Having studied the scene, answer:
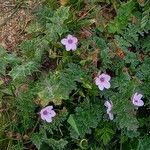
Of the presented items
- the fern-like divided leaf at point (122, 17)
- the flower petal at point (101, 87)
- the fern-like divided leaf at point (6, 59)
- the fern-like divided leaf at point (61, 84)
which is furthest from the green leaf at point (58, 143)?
the fern-like divided leaf at point (122, 17)

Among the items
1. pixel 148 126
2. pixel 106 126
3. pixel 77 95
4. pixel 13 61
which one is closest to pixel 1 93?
pixel 13 61

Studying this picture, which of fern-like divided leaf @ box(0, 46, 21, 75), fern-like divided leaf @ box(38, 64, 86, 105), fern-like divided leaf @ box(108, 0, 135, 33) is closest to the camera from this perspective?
fern-like divided leaf @ box(38, 64, 86, 105)

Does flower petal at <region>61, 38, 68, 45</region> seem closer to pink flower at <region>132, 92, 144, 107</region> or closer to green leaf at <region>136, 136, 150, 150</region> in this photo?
pink flower at <region>132, 92, 144, 107</region>

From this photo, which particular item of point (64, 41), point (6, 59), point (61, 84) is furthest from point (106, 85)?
point (6, 59)

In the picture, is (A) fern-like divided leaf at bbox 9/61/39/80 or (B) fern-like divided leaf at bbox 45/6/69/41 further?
(B) fern-like divided leaf at bbox 45/6/69/41

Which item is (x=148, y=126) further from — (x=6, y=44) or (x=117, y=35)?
(x=6, y=44)

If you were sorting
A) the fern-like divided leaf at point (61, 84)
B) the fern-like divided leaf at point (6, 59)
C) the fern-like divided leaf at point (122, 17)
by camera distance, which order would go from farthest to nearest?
the fern-like divided leaf at point (122, 17), the fern-like divided leaf at point (6, 59), the fern-like divided leaf at point (61, 84)

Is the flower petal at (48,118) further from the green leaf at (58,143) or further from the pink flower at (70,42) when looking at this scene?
the pink flower at (70,42)

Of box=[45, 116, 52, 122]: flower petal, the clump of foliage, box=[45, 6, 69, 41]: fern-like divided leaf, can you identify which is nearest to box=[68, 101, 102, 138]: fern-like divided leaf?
the clump of foliage
